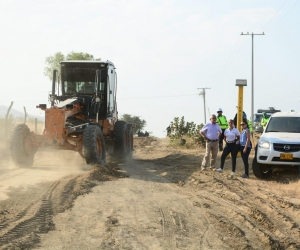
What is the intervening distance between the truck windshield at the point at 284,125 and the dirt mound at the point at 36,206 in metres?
5.11

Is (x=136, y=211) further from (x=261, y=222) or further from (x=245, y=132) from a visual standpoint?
(x=245, y=132)

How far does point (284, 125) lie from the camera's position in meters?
15.4

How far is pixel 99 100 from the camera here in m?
16.9

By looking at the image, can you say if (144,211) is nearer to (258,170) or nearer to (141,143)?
(258,170)

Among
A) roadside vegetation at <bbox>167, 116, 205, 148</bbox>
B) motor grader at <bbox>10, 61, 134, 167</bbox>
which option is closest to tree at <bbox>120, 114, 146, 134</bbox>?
roadside vegetation at <bbox>167, 116, 205, 148</bbox>

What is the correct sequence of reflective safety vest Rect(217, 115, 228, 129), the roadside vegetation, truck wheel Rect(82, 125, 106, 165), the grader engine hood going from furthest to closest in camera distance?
the roadside vegetation, reflective safety vest Rect(217, 115, 228, 129), the grader engine hood, truck wheel Rect(82, 125, 106, 165)

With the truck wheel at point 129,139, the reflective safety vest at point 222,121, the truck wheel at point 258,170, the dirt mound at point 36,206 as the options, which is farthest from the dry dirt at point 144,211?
the truck wheel at point 129,139

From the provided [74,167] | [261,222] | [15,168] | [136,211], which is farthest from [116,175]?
[261,222]

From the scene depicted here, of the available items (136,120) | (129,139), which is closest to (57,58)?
(136,120)

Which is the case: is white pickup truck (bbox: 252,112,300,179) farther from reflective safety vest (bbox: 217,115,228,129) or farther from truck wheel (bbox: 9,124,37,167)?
truck wheel (bbox: 9,124,37,167)

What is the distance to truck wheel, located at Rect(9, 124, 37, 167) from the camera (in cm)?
1508

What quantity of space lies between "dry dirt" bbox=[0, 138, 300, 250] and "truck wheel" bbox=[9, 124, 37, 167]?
2.13 feet

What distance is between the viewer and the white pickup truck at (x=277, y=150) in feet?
45.7

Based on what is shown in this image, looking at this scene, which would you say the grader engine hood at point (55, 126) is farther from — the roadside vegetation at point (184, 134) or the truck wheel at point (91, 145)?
the roadside vegetation at point (184, 134)
